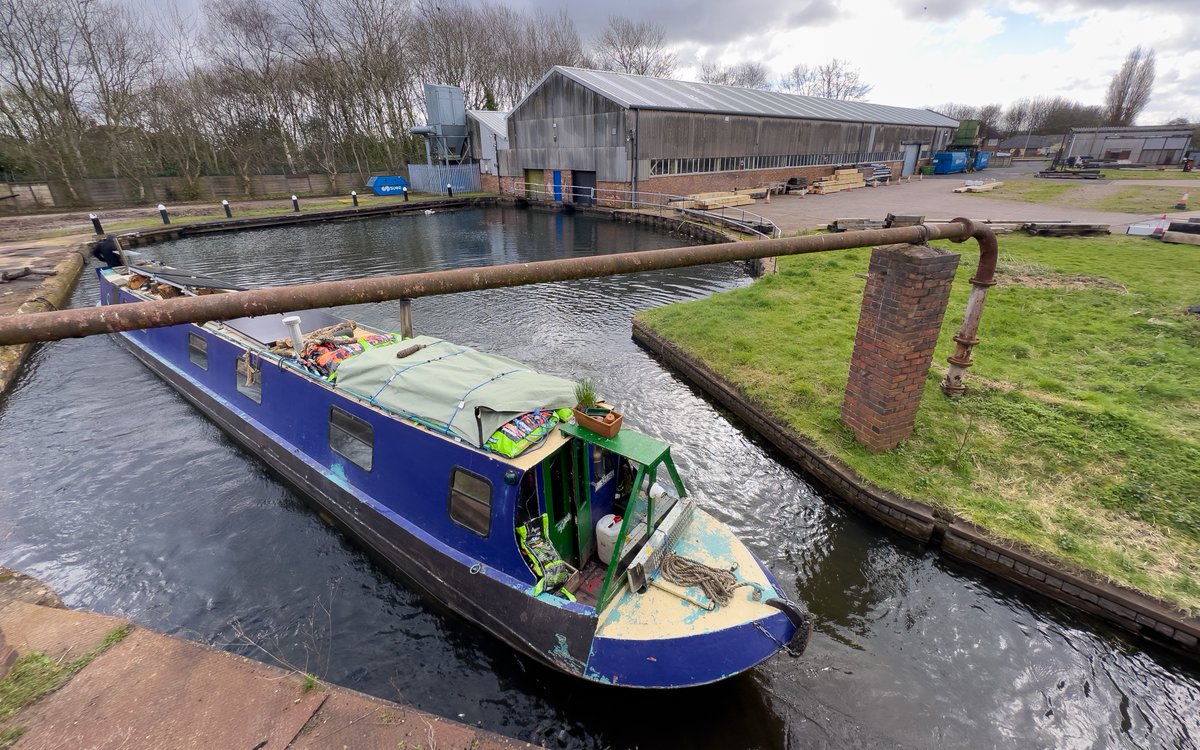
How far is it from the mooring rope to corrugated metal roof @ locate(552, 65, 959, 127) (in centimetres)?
2793

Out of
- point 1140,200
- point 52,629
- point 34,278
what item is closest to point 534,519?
point 52,629

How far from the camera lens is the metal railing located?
2212cm

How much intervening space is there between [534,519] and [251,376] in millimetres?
5509

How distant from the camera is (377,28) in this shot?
41688 mm

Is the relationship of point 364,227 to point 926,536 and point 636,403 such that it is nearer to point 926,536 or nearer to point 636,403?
point 636,403

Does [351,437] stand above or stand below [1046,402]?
above

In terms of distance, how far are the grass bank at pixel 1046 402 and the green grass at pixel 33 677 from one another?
8.20 metres

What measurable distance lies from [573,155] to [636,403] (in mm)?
27341

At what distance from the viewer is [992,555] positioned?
19.1 ft

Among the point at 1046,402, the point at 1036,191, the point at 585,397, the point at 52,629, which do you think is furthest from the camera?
the point at 1036,191

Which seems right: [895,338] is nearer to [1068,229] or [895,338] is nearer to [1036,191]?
[1068,229]

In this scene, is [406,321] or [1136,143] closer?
[406,321]

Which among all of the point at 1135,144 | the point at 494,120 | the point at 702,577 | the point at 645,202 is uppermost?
the point at 494,120

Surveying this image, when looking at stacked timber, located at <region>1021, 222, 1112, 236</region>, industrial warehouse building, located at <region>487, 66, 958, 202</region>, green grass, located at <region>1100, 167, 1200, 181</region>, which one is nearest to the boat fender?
stacked timber, located at <region>1021, 222, 1112, 236</region>
